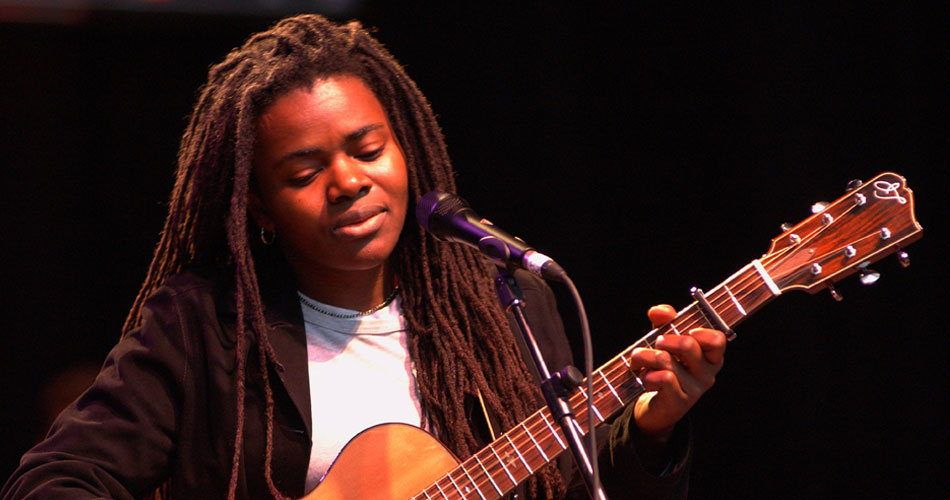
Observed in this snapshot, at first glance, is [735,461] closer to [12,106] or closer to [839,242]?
[839,242]

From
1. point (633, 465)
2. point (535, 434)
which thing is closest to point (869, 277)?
point (633, 465)

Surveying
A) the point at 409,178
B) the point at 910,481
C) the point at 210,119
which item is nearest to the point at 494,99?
the point at 409,178

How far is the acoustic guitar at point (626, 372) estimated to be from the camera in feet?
5.85

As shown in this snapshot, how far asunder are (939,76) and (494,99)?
1315mm

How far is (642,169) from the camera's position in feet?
9.79

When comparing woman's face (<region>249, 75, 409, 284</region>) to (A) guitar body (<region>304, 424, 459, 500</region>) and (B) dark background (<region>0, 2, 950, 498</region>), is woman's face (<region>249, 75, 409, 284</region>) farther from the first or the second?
(B) dark background (<region>0, 2, 950, 498</region>)

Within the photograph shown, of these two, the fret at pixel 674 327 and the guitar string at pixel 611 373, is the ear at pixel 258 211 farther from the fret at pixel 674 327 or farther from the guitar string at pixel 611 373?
the fret at pixel 674 327

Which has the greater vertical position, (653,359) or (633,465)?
(653,359)

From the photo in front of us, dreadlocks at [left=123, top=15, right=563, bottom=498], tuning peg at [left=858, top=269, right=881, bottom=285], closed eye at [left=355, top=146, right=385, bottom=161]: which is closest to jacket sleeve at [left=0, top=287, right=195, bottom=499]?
dreadlocks at [left=123, top=15, right=563, bottom=498]

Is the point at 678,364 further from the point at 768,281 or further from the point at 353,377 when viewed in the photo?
the point at 353,377

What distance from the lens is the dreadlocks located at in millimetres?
2070

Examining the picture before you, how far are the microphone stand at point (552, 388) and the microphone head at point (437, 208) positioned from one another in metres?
0.16

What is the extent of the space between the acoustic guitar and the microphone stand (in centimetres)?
33

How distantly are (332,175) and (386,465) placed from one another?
0.62 m
